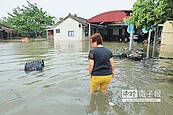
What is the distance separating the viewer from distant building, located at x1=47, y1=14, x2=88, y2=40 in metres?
29.0

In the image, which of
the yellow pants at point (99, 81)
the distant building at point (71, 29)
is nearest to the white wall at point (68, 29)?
the distant building at point (71, 29)

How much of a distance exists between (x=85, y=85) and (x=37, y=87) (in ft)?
4.71

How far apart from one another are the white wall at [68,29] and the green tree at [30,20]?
18.2 ft

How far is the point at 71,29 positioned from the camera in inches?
1168

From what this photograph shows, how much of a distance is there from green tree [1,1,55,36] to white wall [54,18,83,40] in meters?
5.55

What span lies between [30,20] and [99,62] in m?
33.2

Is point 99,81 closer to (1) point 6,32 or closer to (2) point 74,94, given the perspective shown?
(2) point 74,94

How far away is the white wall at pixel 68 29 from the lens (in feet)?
95.6

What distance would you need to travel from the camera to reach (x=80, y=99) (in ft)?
14.4

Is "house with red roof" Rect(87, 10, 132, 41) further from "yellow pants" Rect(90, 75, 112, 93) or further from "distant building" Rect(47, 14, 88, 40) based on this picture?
"yellow pants" Rect(90, 75, 112, 93)

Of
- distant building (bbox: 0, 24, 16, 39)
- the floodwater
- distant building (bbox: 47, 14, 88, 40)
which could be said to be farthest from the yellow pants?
distant building (bbox: 0, 24, 16, 39)

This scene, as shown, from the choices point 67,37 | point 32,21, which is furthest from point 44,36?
point 67,37
